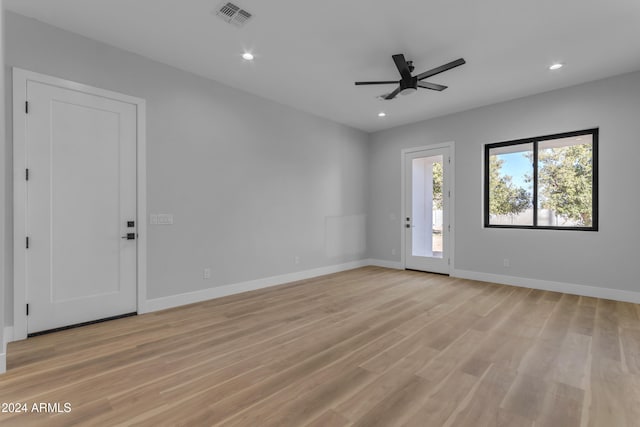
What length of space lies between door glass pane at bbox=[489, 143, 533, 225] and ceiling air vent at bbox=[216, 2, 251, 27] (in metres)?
4.47

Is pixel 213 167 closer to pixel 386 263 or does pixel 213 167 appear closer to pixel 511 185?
pixel 386 263

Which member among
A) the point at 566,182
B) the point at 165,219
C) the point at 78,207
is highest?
the point at 566,182

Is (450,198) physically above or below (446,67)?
below

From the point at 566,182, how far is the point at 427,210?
85.6 inches

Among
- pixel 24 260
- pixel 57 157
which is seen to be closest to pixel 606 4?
pixel 57 157

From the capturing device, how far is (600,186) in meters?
4.08

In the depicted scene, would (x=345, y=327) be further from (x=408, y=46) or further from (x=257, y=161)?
(x=408, y=46)

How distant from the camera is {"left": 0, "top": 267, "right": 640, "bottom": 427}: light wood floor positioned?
1.70 m

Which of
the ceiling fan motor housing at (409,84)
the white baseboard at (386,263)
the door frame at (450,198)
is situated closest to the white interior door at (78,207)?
the ceiling fan motor housing at (409,84)

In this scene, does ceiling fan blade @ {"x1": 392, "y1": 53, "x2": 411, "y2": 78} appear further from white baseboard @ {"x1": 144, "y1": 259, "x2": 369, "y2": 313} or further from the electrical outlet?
white baseboard @ {"x1": 144, "y1": 259, "x2": 369, "y2": 313}

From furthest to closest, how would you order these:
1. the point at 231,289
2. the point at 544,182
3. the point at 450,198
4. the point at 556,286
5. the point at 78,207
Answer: the point at 450,198, the point at 544,182, the point at 556,286, the point at 231,289, the point at 78,207

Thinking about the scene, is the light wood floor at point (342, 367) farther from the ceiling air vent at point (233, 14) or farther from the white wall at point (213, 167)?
the ceiling air vent at point (233, 14)

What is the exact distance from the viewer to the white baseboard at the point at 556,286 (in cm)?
391

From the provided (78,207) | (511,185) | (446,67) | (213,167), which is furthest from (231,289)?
(511,185)
